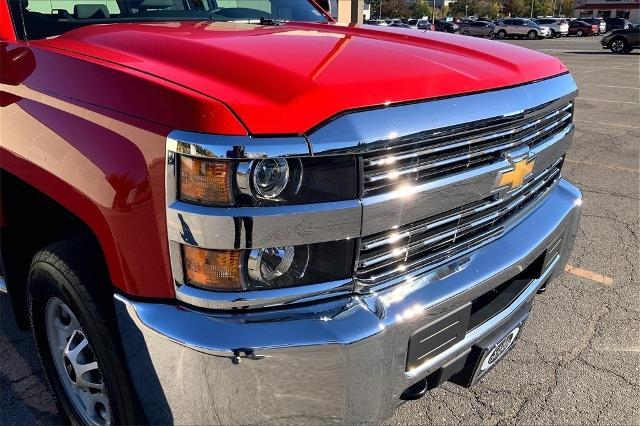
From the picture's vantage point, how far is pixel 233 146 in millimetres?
1461

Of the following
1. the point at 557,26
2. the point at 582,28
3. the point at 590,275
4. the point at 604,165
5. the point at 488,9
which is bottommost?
the point at 488,9

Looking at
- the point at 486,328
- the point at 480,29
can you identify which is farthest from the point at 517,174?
the point at 480,29

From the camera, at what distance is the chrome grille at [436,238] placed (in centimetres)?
174

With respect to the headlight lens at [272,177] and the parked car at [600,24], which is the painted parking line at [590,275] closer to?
the headlight lens at [272,177]

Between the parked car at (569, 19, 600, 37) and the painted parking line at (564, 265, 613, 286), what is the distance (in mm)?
48817

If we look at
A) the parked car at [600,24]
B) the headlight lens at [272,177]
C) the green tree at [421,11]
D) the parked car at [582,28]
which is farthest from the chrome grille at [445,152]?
the green tree at [421,11]

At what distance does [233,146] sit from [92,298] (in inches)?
30.0

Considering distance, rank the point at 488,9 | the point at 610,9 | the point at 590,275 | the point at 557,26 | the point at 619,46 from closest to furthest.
A: the point at 590,275 < the point at 619,46 < the point at 557,26 < the point at 610,9 < the point at 488,9

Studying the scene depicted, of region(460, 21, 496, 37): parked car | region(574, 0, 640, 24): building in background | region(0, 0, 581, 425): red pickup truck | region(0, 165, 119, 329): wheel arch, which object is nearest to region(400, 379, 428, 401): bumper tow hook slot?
region(0, 0, 581, 425): red pickup truck

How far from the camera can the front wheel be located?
87.8 feet

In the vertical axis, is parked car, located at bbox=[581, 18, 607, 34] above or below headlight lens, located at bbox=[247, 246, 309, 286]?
below

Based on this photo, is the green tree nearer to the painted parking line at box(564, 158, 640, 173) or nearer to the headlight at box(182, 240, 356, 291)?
the painted parking line at box(564, 158, 640, 173)

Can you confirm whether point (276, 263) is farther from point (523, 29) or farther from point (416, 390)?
point (523, 29)

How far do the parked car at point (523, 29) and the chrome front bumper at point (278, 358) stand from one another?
44796 mm
